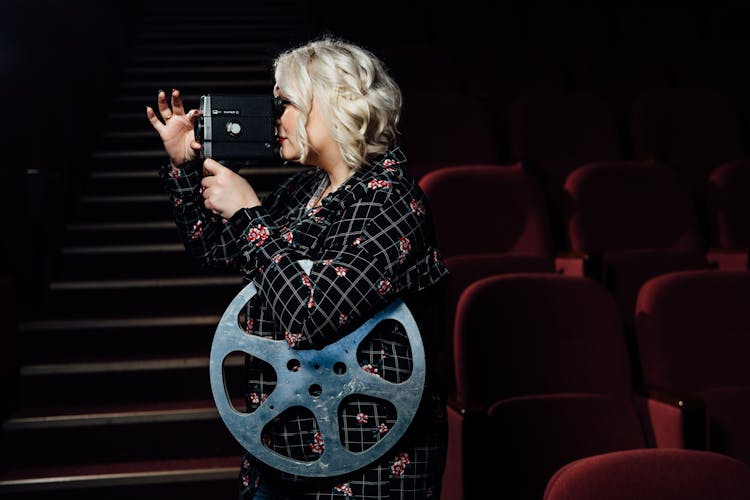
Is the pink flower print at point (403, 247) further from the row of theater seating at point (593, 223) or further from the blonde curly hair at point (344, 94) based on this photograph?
the row of theater seating at point (593, 223)

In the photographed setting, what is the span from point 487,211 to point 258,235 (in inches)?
26.2

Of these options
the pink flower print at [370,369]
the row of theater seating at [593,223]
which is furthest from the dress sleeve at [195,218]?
the row of theater seating at [593,223]

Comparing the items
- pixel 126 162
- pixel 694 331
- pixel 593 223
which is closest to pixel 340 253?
pixel 694 331

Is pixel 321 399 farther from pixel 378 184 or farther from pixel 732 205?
pixel 732 205

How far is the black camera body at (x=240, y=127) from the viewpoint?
49 centimetres

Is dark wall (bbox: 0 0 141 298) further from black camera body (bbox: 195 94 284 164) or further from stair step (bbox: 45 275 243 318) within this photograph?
black camera body (bbox: 195 94 284 164)

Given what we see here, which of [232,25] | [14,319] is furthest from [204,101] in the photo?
[232,25]

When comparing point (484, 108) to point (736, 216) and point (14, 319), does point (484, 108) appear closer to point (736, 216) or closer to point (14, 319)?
point (736, 216)

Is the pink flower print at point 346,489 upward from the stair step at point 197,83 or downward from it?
downward

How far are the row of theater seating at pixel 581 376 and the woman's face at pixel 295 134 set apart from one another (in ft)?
1.04

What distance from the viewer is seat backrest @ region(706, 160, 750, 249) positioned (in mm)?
1234

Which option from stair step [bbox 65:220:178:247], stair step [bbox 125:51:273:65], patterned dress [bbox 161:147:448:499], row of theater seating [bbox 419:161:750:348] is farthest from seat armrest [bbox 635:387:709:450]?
stair step [bbox 125:51:273:65]

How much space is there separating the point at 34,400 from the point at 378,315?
0.72 meters

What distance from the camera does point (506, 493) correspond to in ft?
2.48
